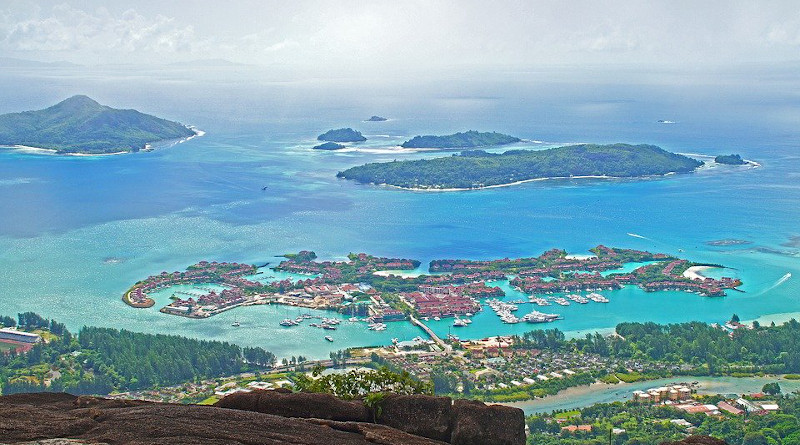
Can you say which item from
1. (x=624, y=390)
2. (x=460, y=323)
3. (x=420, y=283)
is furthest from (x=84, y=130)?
(x=624, y=390)

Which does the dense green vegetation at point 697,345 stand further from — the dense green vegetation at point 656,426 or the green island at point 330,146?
the green island at point 330,146

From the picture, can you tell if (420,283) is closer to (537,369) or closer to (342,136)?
(537,369)

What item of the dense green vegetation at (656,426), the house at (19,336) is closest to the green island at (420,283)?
the house at (19,336)

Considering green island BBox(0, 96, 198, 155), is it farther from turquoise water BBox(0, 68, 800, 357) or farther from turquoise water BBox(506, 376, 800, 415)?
turquoise water BBox(506, 376, 800, 415)

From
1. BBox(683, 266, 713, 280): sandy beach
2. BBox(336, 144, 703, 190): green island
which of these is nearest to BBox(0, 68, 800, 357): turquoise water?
BBox(683, 266, 713, 280): sandy beach

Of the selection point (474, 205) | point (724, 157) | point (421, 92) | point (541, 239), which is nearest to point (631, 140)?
point (724, 157)

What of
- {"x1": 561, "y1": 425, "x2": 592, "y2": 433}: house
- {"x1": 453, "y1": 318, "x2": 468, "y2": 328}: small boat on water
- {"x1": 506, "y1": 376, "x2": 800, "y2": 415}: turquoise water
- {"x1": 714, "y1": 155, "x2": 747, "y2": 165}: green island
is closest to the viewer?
{"x1": 561, "y1": 425, "x2": 592, "y2": 433}: house

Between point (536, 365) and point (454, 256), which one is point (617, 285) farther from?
point (536, 365)
